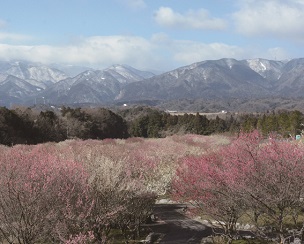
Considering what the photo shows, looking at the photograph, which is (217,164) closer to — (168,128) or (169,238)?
(169,238)

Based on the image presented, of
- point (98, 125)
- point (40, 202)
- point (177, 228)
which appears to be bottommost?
point (177, 228)

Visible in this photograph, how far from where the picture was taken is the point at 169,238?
53.7ft

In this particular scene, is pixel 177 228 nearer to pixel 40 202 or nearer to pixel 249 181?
→ pixel 249 181

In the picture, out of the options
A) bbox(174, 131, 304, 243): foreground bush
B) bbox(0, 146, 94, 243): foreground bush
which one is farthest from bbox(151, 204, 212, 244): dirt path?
bbox(0, 146, 94, 243): foreground bush

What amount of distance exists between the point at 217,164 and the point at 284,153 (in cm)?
293

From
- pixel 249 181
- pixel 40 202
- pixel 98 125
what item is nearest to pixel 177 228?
pixel 249 181

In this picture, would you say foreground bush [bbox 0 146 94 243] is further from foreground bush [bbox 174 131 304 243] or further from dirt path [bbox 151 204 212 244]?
dirt path [bbox 151 204 212 244]

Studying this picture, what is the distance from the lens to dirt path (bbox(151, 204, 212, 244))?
16.2m

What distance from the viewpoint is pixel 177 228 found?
1814 cm

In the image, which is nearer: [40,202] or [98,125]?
[40,202]

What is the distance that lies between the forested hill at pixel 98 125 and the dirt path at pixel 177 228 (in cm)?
1819

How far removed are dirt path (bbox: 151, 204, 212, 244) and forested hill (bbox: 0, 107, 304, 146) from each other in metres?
18.2

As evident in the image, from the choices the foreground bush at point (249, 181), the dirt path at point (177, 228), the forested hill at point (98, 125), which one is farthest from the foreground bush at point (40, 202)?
the forested hill at point (98, 125)

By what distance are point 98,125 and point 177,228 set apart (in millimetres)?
49075
